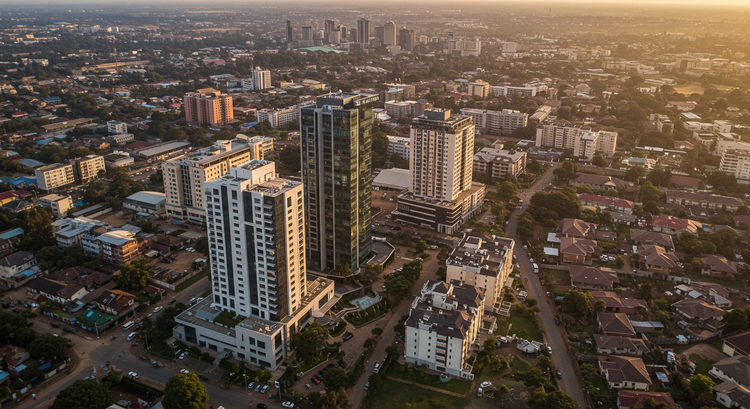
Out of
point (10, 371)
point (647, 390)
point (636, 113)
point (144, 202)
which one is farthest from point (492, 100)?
point (10, 371)

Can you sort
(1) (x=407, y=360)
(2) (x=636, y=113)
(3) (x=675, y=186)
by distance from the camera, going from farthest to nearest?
(2) (x=636, y=113) → (3) (x=675, y=186) → (1) (x=407, y=360)

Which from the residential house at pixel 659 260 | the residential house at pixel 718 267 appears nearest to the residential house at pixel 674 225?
the residential house at pixel 659 260

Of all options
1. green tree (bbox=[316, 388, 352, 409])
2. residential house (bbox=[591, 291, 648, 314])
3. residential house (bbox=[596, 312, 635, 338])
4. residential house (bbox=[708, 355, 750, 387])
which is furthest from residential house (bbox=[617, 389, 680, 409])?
green tree (bbox=[316, 388, 352, 409])

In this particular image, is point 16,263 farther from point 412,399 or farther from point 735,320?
point 735,320

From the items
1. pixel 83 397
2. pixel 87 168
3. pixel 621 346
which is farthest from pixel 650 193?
pixel 87 168

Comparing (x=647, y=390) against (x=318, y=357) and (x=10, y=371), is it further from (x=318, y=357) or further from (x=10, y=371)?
(x=10, y=371)

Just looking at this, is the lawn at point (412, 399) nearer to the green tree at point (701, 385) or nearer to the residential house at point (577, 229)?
the green tree at point (701, 385)

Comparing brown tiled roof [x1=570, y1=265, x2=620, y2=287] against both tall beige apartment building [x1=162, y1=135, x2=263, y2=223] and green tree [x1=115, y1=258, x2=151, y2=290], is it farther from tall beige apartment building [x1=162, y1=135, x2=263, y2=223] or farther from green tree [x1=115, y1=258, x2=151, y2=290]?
tall beige apartment building [x1=162, y1=135, x2=263, y2=223]
